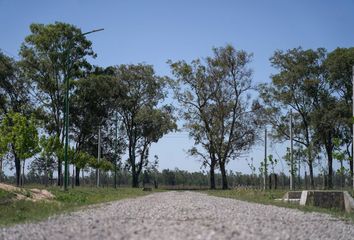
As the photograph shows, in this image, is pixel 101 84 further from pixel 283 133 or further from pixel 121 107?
pixel 283 133

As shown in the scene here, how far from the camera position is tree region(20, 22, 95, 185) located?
2192 inches

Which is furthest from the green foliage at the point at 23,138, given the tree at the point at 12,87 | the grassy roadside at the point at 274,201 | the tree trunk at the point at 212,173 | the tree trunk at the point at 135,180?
the tree trunk at the point at 135,180

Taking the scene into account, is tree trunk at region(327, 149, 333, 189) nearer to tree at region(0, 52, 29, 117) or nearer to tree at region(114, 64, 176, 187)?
tree at region(114, 64, 176, 187)

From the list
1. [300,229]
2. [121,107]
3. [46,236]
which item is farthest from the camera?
[121,107]

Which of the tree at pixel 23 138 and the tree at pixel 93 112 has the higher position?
the tree at pixel 93 112

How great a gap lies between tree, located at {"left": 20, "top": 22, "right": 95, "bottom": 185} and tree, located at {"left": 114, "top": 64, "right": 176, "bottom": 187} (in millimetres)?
11259

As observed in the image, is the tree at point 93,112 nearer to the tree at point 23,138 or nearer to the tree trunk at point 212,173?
the tree trunk at point 212,173

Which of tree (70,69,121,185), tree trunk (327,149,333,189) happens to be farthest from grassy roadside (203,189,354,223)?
tree (70,69,121,185)

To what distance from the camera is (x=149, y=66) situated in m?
71.9

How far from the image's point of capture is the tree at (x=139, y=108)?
6931cm

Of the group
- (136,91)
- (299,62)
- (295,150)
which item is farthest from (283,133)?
(136,91)

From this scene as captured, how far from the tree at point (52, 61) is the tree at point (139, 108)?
11.3 m

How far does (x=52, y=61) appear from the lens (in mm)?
56125

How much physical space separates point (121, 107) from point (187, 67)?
12.2 m
